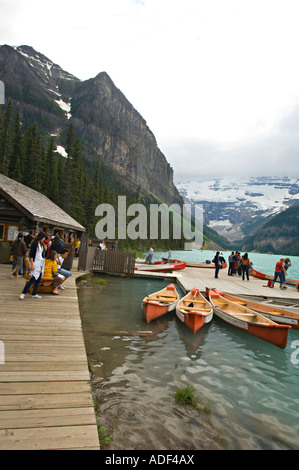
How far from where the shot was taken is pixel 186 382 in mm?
6035

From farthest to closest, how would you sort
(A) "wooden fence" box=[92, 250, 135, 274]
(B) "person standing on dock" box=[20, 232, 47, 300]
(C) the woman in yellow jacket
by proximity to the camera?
(A) "wooden fence" box=[92, 250, 135, 274], (C) the woman in yellow jacket, (B) "person standing on dock" box=[20, 232, 47, 300]

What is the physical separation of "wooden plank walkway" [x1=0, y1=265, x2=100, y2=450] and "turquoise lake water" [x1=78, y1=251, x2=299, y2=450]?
31.8 inches

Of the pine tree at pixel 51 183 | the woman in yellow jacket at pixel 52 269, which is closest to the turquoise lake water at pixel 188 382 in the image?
the woman in yellow jacket at pixel 52 269

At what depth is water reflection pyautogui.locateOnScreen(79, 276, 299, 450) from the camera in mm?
4250

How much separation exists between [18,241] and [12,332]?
760 centimetres

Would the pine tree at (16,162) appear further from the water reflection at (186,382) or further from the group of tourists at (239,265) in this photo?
the water reflection at (186,382)

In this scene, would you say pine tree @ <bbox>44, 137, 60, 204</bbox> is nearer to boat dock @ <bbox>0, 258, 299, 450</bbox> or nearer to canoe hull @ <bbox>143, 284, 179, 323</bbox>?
canoe hull @ <bbox>143, 284, 179, 323</bbox>

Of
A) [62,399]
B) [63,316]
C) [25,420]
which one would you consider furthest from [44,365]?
[63,316]

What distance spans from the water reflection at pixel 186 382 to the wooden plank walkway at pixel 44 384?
809 mm

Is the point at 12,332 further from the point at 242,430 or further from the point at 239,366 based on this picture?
the point at 239,366

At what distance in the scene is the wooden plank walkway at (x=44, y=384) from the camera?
9.95ft

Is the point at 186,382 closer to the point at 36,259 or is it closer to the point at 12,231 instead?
the point at 36,259

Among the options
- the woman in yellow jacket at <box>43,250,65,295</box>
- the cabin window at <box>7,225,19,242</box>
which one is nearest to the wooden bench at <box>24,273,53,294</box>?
the woman in yellow jacket at <box>43,250,65,295</box>

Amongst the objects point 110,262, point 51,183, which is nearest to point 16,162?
point 51,183
